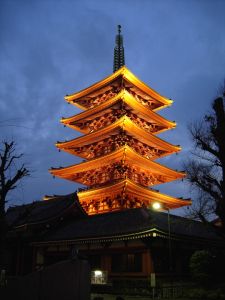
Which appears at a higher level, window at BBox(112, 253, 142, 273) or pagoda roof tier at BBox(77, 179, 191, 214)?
pagoda roof tier at BBox(77, 179, 191, 214)

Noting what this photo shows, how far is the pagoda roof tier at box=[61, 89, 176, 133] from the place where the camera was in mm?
35281

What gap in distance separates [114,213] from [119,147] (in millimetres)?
7796

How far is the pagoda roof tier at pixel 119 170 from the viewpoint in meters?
33.0

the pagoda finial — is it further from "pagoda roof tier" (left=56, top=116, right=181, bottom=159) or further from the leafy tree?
the leafy tree

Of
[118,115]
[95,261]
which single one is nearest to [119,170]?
[118,115]

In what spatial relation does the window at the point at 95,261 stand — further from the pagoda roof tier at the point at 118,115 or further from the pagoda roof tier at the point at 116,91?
the pagoda roof tier at the point at 116,91

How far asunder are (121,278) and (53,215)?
7.18 meters

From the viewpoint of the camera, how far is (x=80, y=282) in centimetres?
1041

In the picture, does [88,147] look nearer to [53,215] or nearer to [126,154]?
[126,154]

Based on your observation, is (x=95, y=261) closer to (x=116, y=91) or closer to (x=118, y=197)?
(x=118, y=197)

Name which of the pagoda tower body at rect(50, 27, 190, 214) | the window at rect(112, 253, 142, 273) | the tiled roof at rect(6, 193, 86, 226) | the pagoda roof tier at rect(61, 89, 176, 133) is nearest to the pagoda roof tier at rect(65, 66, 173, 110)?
the pagoda tower body at rect(50, 27, 190, 214)

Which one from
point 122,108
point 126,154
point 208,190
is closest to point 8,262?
point 126,154

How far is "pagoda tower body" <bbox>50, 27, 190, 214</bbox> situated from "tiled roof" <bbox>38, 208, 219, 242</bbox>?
19.3 feet

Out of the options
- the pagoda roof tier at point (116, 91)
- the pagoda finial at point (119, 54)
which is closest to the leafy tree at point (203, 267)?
the pagoda roof tier at point (116, 91)
